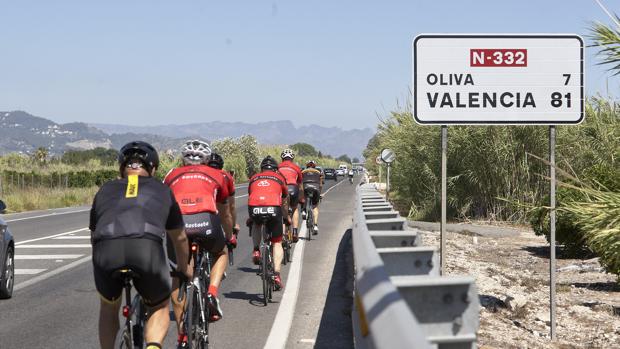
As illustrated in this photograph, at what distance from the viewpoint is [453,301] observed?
402cm

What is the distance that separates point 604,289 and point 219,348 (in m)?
6.54

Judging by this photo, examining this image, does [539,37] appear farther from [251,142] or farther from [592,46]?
[251,142]

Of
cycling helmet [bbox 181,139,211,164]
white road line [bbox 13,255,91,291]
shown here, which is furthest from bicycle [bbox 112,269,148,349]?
white road line [bbox 13,255,91,291]

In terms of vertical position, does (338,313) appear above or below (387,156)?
below

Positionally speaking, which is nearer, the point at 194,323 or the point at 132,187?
the point at 132,187

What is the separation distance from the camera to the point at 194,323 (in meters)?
6.15

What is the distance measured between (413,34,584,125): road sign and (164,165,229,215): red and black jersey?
2.98m

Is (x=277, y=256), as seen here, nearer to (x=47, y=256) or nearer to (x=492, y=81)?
(x=492, y=81)

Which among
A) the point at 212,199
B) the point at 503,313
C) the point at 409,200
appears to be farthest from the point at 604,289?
the point at 409,200

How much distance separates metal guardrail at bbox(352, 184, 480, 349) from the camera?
2.56m

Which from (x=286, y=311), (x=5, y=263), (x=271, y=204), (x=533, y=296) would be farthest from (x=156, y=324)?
(x=533, y=296)

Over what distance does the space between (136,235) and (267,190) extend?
5897 mm

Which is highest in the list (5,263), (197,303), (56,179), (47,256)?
(197,303)

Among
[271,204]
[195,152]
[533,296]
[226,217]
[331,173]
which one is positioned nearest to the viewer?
[195,152]
